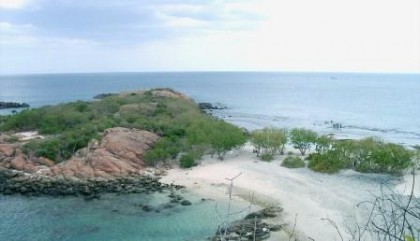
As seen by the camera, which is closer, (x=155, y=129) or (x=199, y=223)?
(x=199, y=223)

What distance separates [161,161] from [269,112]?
73246 millimetres

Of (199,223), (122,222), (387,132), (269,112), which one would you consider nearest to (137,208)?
(122,222)

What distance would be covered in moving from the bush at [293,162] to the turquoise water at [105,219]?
42.3 ft

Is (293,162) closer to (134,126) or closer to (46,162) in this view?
(134,126)

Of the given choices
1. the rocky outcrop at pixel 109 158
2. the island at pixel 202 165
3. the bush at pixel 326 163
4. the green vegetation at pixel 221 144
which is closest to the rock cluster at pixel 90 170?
the rocky outcrop at pixel 109 158

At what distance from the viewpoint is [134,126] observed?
188ft

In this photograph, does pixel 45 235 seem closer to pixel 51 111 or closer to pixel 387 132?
pixel 51 111

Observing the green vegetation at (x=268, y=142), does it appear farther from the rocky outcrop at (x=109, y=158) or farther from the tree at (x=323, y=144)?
the rocky outcrop at (x=109, y=158)

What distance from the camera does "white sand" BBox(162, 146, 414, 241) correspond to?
3300 centimetres

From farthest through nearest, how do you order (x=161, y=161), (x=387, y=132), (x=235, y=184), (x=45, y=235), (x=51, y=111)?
1. (x=387, y=132)
2. (x=51, y=111)
3. (x=161, y=161)
4. (x=235, y=184)
5. (x=45, y=235)

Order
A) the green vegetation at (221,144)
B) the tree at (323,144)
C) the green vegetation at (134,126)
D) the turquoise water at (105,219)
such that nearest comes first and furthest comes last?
the turquoise water at (105,219), the green vegetation at (221,144), the tree at (323,144), the green vegetation at (134,126)

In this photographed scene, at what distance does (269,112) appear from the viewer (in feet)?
391

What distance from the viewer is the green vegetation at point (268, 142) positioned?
5122 centimetres

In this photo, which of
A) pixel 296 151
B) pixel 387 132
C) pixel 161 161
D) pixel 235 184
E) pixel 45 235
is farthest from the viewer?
pixel 387 132
